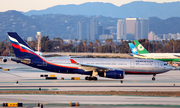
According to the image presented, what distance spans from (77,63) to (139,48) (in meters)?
47.8

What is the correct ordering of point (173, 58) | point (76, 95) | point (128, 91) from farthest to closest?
point (173, 58) → point (128, 91) → point (76, 95)

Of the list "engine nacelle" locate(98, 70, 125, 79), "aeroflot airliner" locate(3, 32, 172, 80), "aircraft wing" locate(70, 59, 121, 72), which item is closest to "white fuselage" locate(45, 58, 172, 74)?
"aeroflot airliner" locate(3, 32, 172, 80)

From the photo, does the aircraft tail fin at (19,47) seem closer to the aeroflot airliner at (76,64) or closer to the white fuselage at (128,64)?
the aeroflot airliner at (76,64)

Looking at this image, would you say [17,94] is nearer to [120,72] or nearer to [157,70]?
[120,72]

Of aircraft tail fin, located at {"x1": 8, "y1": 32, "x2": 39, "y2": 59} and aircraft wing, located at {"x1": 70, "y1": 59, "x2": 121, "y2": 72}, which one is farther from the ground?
aircraft tail fin, located at {"x1": 8, "y1": 32, "x2": 39, "y2": 59}

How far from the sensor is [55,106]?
22.2m

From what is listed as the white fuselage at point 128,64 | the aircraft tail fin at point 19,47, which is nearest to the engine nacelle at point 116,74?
the white fuselage at point 128,64

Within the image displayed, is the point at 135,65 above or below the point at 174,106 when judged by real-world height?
above

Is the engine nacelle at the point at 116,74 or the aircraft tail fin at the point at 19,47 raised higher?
the aircraft tail fin at the point at 19,47

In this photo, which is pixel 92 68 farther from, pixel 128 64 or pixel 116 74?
pixel 128 64

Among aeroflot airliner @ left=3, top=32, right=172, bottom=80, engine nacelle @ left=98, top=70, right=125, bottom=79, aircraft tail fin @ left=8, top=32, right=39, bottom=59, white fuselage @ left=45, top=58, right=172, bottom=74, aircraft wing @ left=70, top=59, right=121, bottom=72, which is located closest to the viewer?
engine nacelle @ left=98, top=70, right=125, bottom=79

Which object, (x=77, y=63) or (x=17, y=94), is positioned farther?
(x=77, y=63)

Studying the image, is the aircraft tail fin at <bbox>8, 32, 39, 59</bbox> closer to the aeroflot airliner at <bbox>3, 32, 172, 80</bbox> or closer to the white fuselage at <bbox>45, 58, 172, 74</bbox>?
the aeroflot airliner at <bbox>3, 32, 172, 80</bbox>

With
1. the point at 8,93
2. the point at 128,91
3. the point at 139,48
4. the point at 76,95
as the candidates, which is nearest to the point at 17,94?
the point at 8,93
